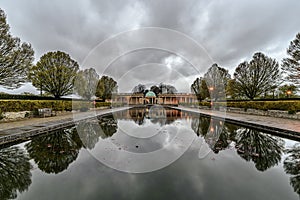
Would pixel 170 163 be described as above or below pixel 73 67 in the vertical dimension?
below

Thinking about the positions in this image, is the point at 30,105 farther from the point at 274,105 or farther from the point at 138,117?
the point at 274,105

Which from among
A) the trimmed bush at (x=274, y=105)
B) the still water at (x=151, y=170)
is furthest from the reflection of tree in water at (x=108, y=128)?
the trimmed bush at (x=274, y=105)

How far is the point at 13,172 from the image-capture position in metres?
4.21

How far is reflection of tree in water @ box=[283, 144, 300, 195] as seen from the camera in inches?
141

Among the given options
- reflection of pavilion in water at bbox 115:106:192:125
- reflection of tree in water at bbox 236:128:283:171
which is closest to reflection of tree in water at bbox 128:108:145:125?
reflection of pavilion in water at bbox 115:106:192:125

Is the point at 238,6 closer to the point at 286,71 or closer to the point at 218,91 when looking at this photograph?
the point at 286,71

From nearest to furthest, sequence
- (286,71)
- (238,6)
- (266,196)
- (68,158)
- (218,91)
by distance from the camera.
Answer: (266,196)
(68,158)
(238,6)
(286,71)
(218,91)

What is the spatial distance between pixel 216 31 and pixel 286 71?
9.84 metres

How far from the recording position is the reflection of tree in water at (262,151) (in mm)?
4879

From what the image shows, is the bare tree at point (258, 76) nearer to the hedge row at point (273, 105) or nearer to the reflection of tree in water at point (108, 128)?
the hedge row at point (273, 105)

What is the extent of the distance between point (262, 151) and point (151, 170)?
4.48m

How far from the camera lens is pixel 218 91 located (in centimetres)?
3312

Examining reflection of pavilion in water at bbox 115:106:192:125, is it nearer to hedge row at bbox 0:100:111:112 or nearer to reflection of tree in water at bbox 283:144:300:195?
hedge row at bbox 0:100:111:112

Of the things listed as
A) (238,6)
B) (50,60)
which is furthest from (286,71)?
(50,60)
